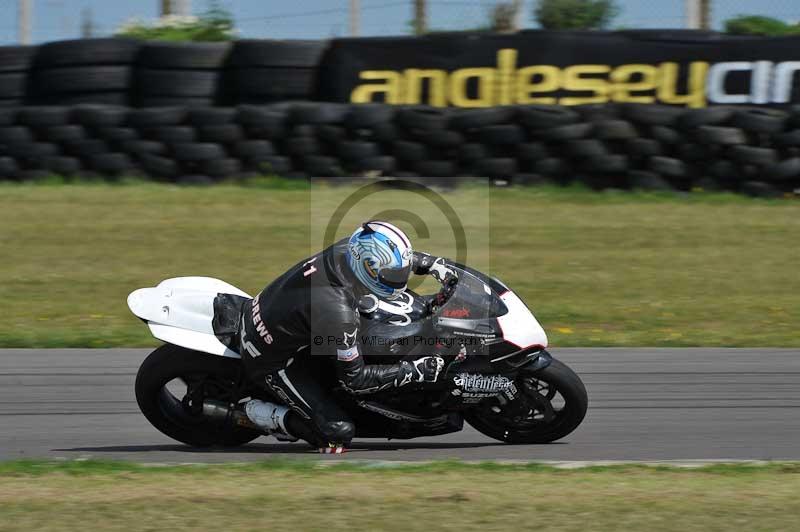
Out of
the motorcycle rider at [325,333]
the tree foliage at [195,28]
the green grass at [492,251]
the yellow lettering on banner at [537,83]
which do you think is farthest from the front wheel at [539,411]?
the tree foliage at [195,28]

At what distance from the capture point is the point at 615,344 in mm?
8625

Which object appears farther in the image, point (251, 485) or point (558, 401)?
point (558, 401)

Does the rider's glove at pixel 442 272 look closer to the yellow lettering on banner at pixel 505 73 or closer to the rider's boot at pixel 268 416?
the rider's boot at pixel 268 416

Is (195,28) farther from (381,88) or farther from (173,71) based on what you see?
(381,88)

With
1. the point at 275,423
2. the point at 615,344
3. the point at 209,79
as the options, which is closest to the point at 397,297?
the point at 275,423

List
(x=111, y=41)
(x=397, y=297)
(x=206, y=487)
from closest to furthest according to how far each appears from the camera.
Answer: (x=206, y=487) < (x=397, y=297) < (x=111, y=41)

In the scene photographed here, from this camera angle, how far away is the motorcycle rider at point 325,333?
5711mm

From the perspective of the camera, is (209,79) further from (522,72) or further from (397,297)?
(397,297)

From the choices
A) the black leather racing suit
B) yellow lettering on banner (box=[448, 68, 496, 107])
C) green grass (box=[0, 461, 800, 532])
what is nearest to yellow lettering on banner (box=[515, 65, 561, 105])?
yellow lettering on banner (box=[448, 68, 496, 107])

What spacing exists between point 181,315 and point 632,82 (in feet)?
29.0

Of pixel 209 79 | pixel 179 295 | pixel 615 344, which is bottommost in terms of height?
pixel 615 344

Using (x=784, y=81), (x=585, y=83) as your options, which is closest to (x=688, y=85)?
(x=784, y=81)

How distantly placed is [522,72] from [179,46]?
4.17m

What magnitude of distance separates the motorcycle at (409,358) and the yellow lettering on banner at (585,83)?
806 cm
